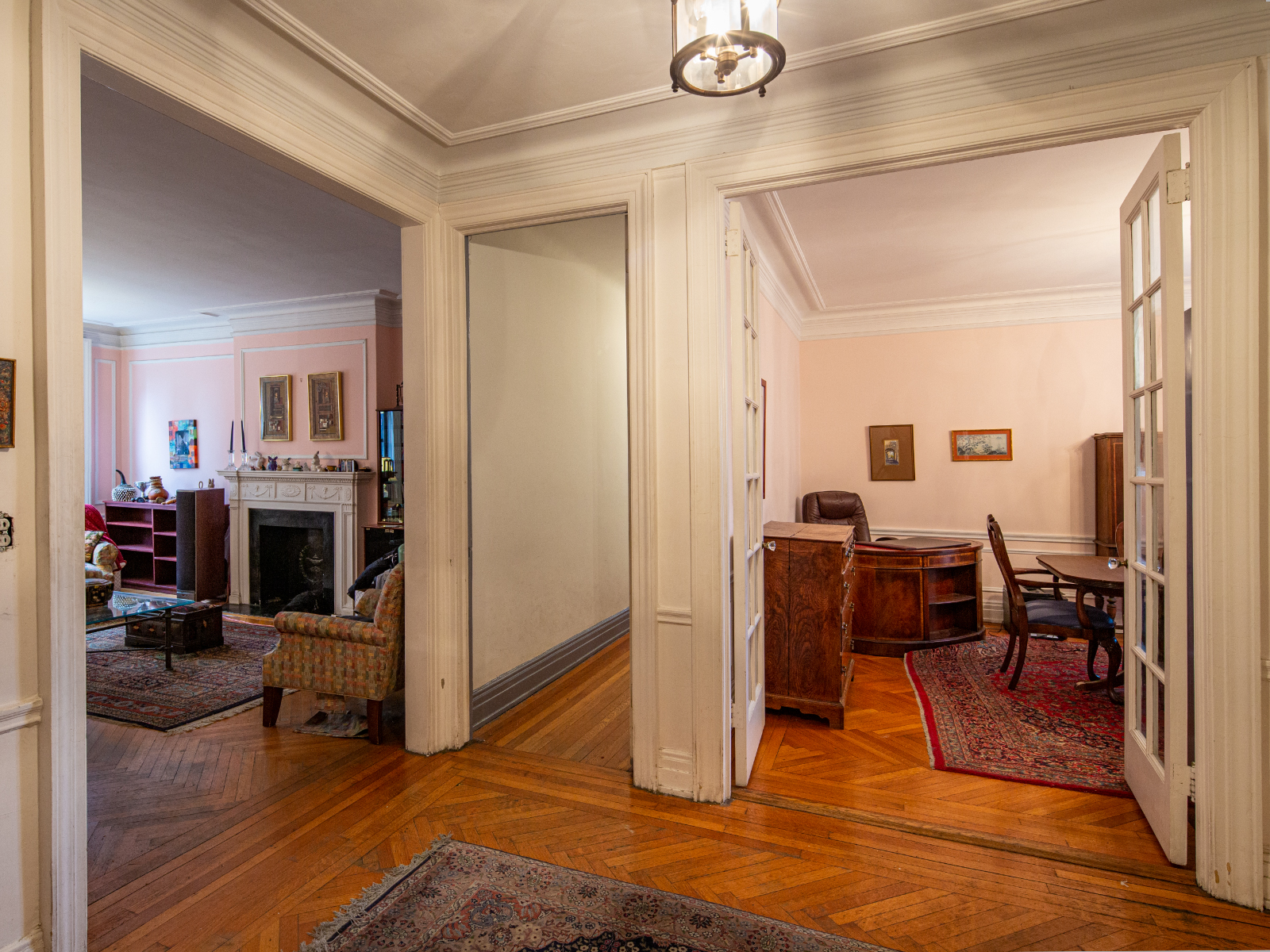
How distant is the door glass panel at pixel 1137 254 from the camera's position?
106 inches

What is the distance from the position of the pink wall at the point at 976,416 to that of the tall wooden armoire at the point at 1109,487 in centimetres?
23

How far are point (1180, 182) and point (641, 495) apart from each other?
2.29 m

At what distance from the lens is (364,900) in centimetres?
220

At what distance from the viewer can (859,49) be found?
2400 mm

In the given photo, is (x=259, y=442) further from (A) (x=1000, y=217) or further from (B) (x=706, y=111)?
(A) (x=1000, y=217)

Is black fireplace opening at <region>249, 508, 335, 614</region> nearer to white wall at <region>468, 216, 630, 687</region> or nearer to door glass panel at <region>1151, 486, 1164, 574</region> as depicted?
white wall at <region>468, 216, 630, 687</region>

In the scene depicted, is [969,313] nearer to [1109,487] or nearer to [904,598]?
[1109,487]

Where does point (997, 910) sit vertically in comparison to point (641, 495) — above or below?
below

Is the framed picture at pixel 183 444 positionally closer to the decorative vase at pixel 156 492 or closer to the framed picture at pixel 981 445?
the decorative vase at pixel 156 492

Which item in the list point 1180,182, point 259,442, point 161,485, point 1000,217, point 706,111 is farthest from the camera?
point 161,485

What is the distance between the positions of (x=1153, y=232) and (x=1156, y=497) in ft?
3.36

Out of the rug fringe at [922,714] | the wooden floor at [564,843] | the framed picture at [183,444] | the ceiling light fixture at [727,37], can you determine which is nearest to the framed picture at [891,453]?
the rug fringe at [922,714]

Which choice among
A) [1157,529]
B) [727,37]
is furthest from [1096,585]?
[727,37]

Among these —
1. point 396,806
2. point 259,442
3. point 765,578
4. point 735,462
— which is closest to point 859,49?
Answer: point 735,462
